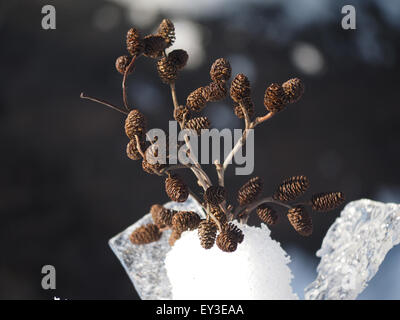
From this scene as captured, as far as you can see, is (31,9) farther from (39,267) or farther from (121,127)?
(39,267)

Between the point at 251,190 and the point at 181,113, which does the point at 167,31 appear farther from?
the point at 251,190

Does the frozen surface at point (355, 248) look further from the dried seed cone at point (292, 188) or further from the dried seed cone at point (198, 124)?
the dried seed cone at point (198, 124)

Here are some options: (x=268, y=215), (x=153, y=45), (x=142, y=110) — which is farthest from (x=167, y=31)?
(x=142, y=110)

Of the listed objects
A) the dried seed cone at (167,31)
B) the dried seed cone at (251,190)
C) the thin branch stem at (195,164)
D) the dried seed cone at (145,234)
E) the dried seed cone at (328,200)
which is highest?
the dried seed cone at (167,31)

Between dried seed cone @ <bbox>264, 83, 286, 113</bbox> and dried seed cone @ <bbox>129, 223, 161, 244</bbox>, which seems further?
dried seed cone @ <bbox>129, 223, 161, 244</bbox>

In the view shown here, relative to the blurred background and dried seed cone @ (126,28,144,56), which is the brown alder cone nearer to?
dried seed cone @ (126,28,144,56)

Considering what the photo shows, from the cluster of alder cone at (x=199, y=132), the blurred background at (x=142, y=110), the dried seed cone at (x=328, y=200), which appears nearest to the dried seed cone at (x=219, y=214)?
the cluster of alder cone at (x=199, y=132)

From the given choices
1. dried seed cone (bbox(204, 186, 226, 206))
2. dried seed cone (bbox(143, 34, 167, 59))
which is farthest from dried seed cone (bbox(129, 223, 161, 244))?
dried seed cone (bbox(143, 34, 167, 59))
